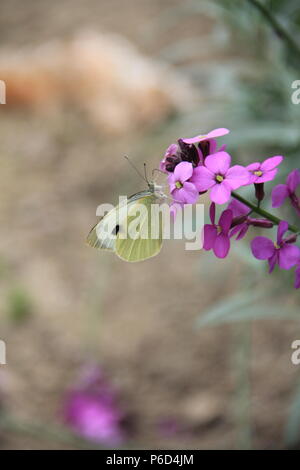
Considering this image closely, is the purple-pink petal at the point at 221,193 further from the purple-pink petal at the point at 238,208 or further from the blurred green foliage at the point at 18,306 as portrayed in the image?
the blurred green foliage at the point at 18,306

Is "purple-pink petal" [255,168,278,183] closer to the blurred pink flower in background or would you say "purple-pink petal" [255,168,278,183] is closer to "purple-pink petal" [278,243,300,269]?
"purple-pink petal" [278,243,300,269]

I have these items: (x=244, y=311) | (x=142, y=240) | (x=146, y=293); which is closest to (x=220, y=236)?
(x=142, y=240)

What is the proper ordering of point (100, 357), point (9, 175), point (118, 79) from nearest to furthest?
point (100, 357), point (9, 175), point (118, 79)

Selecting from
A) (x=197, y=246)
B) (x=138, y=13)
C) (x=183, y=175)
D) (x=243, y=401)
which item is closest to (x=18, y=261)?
(x=243, y=401)

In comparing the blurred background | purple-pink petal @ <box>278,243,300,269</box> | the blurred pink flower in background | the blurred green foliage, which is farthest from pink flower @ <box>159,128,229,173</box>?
the blurred green foliage

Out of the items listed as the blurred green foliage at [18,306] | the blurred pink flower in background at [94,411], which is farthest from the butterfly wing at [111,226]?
the blurred green foliage at [18,306]

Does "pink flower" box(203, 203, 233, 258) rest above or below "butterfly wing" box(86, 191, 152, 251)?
below

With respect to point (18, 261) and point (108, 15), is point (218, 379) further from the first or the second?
point (108, 15)
